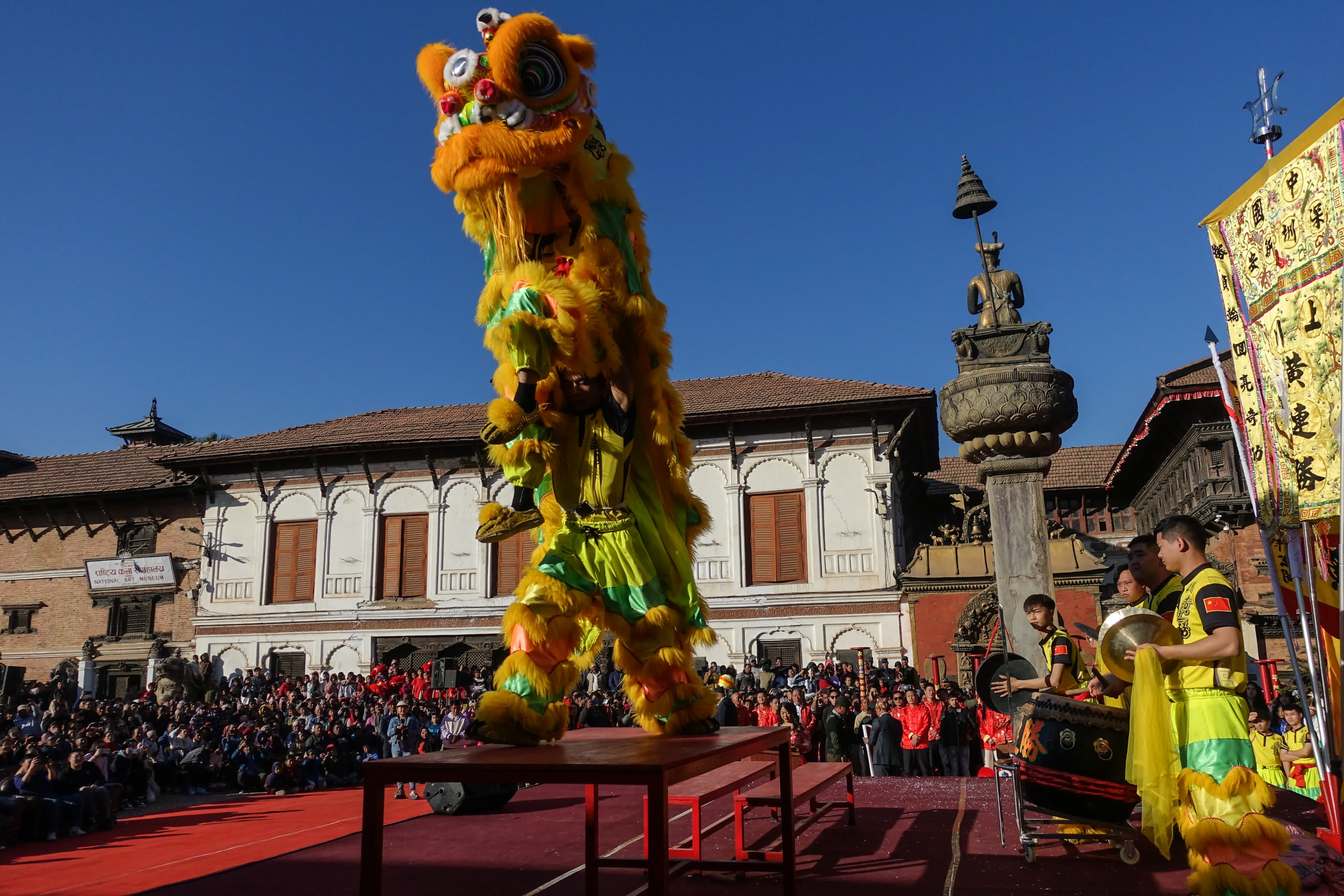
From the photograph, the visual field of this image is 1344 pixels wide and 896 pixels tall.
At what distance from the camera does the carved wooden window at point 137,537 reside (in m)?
23.9

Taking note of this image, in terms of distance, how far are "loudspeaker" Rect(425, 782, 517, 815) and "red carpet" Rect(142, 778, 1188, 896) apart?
0.13 meters

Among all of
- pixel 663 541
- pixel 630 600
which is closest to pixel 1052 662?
pixel 663 541

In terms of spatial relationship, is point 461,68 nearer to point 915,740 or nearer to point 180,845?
point 180,845

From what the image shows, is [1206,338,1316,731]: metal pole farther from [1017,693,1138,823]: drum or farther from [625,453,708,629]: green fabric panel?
[625,453,708,629]: green fabric panel

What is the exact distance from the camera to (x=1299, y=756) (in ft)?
24.0

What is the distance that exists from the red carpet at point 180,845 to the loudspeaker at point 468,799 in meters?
0.25

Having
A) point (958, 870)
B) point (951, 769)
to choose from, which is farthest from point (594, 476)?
point (951, 769)

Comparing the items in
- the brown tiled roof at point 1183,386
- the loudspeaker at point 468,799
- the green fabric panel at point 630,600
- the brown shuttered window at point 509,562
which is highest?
the brown tiled roof at point 1183,386

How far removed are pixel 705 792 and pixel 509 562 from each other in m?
18.0

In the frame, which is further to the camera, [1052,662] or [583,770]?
[1052,662]

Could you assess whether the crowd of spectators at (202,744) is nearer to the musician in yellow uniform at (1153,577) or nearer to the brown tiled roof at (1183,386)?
the musician in yellow uniform at (1153,577)

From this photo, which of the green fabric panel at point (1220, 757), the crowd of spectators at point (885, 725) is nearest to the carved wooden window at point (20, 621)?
the crowd of spectators at point (885, 725)

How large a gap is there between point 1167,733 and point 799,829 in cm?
174

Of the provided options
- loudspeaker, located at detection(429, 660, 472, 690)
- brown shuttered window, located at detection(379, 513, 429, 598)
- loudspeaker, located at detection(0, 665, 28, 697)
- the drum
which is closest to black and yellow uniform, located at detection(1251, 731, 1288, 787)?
the drum
